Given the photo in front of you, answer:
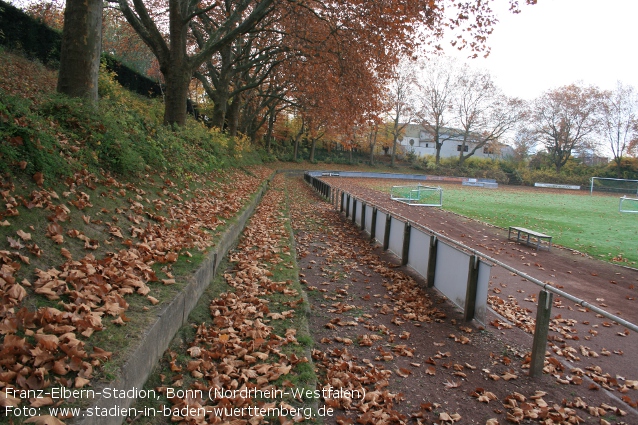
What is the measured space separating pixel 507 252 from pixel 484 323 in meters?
7.34

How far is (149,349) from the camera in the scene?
11.4 feet

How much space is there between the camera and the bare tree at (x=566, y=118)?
67.1m

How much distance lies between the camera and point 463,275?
702cm

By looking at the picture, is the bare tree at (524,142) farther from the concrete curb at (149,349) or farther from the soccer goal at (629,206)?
the concrete curb at (149,349)

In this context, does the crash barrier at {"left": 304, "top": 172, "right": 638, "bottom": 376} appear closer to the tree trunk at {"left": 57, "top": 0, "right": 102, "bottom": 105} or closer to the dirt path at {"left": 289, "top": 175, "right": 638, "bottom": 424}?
the dirt path at {"left": 289, "top": 175, "right": 638, "bottom": 424}

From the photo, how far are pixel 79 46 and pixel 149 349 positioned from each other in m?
6.93

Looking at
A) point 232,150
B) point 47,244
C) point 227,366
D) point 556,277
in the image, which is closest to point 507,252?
point 556,277

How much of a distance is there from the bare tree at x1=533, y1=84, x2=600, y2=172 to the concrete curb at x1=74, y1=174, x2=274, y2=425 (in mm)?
75570

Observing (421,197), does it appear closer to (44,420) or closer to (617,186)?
(44,420)

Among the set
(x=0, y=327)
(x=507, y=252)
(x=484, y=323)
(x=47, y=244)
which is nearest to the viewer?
(x=0, y=327)

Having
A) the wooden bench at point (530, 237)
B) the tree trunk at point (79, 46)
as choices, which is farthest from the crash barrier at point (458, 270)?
the tree trunk at point (79, 46)

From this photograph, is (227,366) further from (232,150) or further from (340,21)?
(232,150)

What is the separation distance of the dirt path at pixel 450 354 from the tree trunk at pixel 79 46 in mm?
5528

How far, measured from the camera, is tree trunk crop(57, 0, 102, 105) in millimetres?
8031
